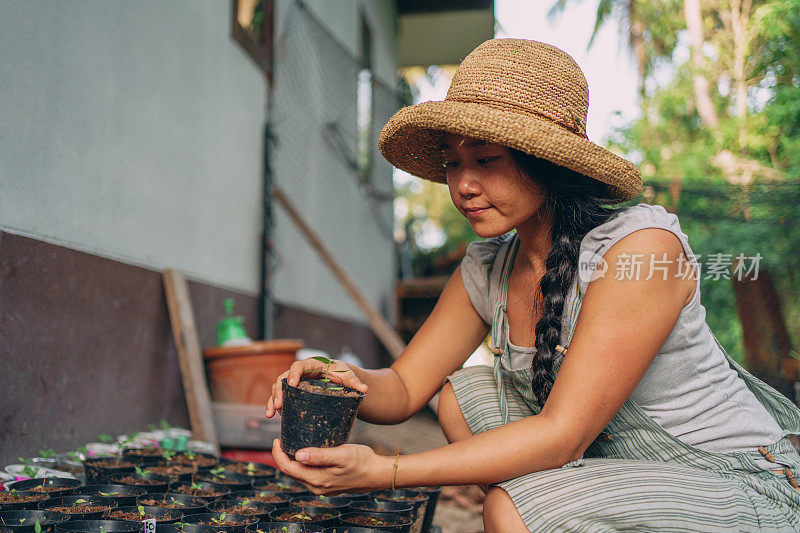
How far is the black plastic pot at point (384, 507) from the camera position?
1.89m

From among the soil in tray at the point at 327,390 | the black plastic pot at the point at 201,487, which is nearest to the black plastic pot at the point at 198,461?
the black plastic pot at the point at 201,487

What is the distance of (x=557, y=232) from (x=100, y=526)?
4.41 ft

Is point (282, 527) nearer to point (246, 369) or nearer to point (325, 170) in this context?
point (246, 369)

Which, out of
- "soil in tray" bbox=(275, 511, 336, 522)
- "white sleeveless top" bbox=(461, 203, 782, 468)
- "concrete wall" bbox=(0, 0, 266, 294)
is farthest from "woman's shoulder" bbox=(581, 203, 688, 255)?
"concrete wall" bbox=(0, 0, 266, 294)

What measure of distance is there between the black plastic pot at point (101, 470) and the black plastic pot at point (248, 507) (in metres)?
0.40

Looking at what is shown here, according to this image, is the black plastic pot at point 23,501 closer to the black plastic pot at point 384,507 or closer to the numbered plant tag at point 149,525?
the numbered plant tag at point 149,525

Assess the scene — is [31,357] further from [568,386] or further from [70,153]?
[568,386]

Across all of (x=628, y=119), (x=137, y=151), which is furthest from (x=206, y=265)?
(x=628, y=119)

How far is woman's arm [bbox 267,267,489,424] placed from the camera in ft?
5.93

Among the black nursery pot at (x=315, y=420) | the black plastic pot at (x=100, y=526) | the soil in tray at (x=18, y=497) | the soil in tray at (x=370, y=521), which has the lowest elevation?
the soil in tray at (x=370, y=521)

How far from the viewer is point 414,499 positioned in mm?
2057

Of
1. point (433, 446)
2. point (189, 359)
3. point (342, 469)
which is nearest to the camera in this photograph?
point (342, 469)

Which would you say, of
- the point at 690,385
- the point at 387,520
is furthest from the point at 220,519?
the point at 690,385

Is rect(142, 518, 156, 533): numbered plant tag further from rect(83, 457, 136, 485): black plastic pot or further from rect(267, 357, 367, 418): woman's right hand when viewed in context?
rect(83, 457, 136, 485): black plastic pot
